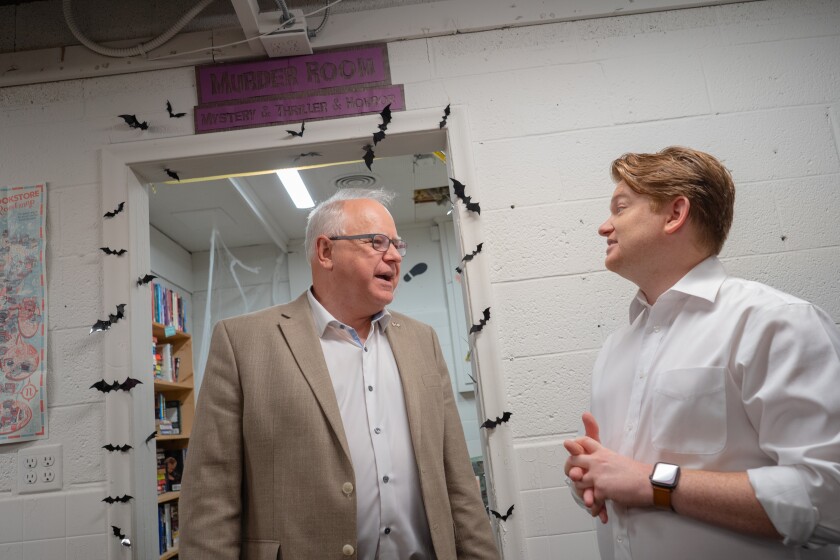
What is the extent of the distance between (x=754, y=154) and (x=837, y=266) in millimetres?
478

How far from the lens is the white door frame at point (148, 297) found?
6.45ft

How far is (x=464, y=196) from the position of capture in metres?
2.16

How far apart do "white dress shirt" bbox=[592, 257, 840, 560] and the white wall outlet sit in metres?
1.70

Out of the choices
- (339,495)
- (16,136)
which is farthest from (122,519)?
(16,136)

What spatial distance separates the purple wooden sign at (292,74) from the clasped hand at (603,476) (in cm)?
154

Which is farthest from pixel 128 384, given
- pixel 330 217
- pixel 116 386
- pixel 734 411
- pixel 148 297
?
pixel 734 411

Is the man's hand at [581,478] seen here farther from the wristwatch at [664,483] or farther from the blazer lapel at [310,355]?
the blazer lapel at [310,355]

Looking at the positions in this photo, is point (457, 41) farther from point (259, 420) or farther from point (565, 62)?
point (259, 420)

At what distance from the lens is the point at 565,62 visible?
7.44ft

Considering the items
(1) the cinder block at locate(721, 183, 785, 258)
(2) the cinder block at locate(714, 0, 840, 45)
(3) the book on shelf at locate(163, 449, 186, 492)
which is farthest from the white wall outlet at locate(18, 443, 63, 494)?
(2) the cinder block at locate(714, 0, 840, 45)

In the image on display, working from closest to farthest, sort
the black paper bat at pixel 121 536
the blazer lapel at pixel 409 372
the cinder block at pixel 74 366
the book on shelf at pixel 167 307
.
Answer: the blazer lapel at pixel 409 372 < the black paper bat at pixel 121 536 < the cinder block at pixel 74 366 < the book on shelf at pixel 167 307

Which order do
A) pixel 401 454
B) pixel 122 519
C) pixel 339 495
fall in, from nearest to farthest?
1. pixel 339 495
2. pixel 401 454
3. pixel 122 519

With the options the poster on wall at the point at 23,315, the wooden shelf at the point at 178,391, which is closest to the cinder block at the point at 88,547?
the poster on wall at the point at 23,315

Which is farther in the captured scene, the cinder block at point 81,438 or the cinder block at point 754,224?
the cinder block at point 754,224
